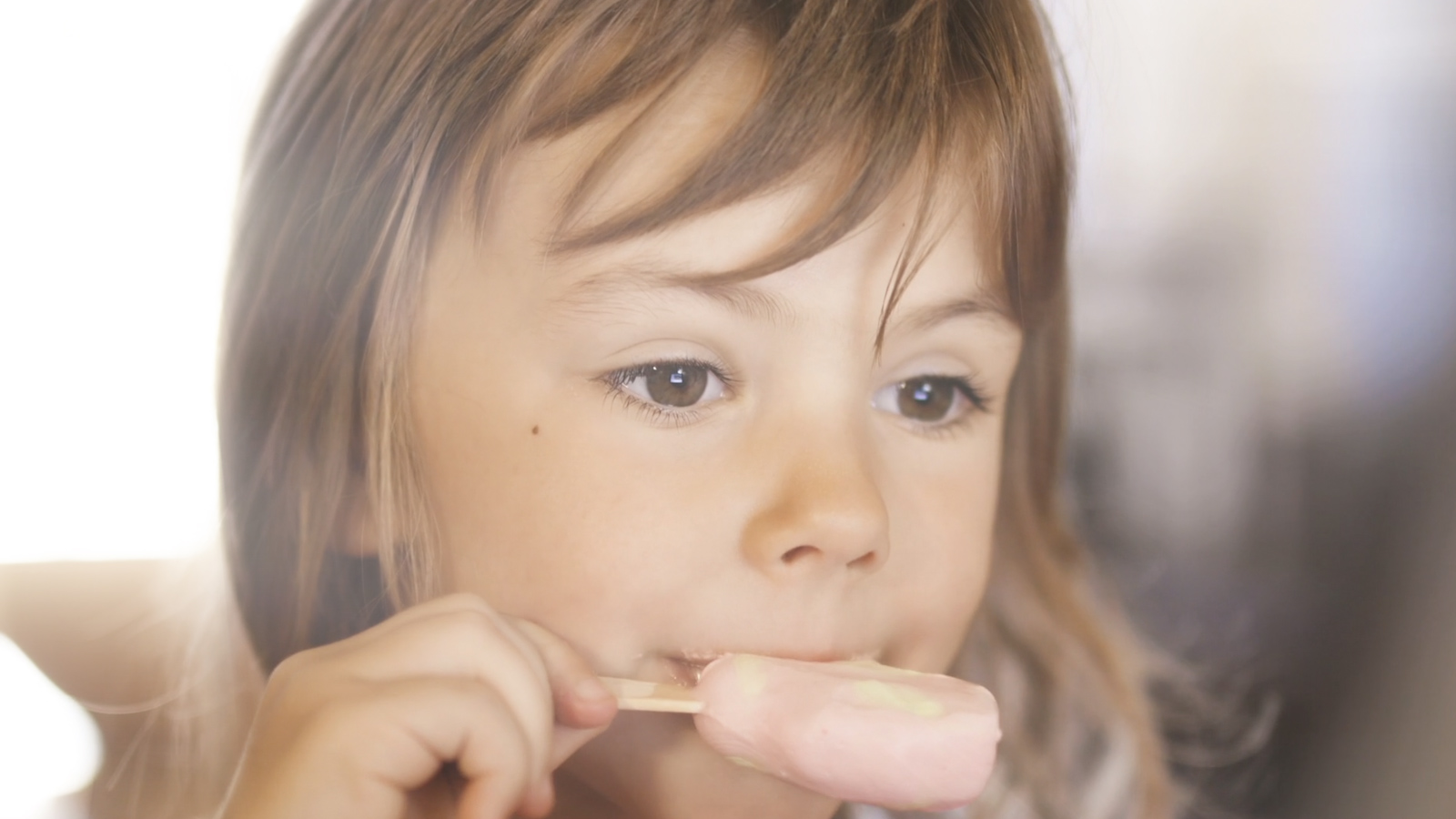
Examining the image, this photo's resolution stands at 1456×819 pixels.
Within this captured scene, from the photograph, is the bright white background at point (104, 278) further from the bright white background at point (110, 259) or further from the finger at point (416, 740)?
the finger at point (416, 740)

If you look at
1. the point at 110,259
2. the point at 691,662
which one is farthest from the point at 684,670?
the point at 110,259

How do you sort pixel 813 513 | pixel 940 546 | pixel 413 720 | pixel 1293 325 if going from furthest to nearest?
1. pixel 1293 325
2. pixel 940 546
3. pixel 813 513
4. pixel 413 720

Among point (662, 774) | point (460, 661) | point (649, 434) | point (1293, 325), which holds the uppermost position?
point (1293, 325)

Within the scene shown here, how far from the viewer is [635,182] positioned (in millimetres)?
666

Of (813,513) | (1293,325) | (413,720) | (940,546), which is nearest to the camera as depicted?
(413,720)

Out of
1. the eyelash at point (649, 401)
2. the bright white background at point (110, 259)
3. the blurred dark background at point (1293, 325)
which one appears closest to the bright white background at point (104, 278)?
the bright white background at point (110, 259)

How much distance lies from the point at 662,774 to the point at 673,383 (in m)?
0.25

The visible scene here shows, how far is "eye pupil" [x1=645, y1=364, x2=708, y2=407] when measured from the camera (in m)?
0.71

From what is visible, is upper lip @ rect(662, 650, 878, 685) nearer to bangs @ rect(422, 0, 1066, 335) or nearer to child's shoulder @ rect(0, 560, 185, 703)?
bangs @ rect(422, 0, 1066, 335)

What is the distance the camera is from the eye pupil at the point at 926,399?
79 cm

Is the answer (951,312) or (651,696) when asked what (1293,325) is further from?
(651,696)

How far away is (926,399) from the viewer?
815 mm

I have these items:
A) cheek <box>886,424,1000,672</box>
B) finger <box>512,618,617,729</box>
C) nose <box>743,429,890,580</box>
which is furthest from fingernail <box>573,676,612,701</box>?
cheek <box>886,424,1000,672</box>

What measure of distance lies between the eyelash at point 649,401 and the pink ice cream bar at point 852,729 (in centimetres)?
15
